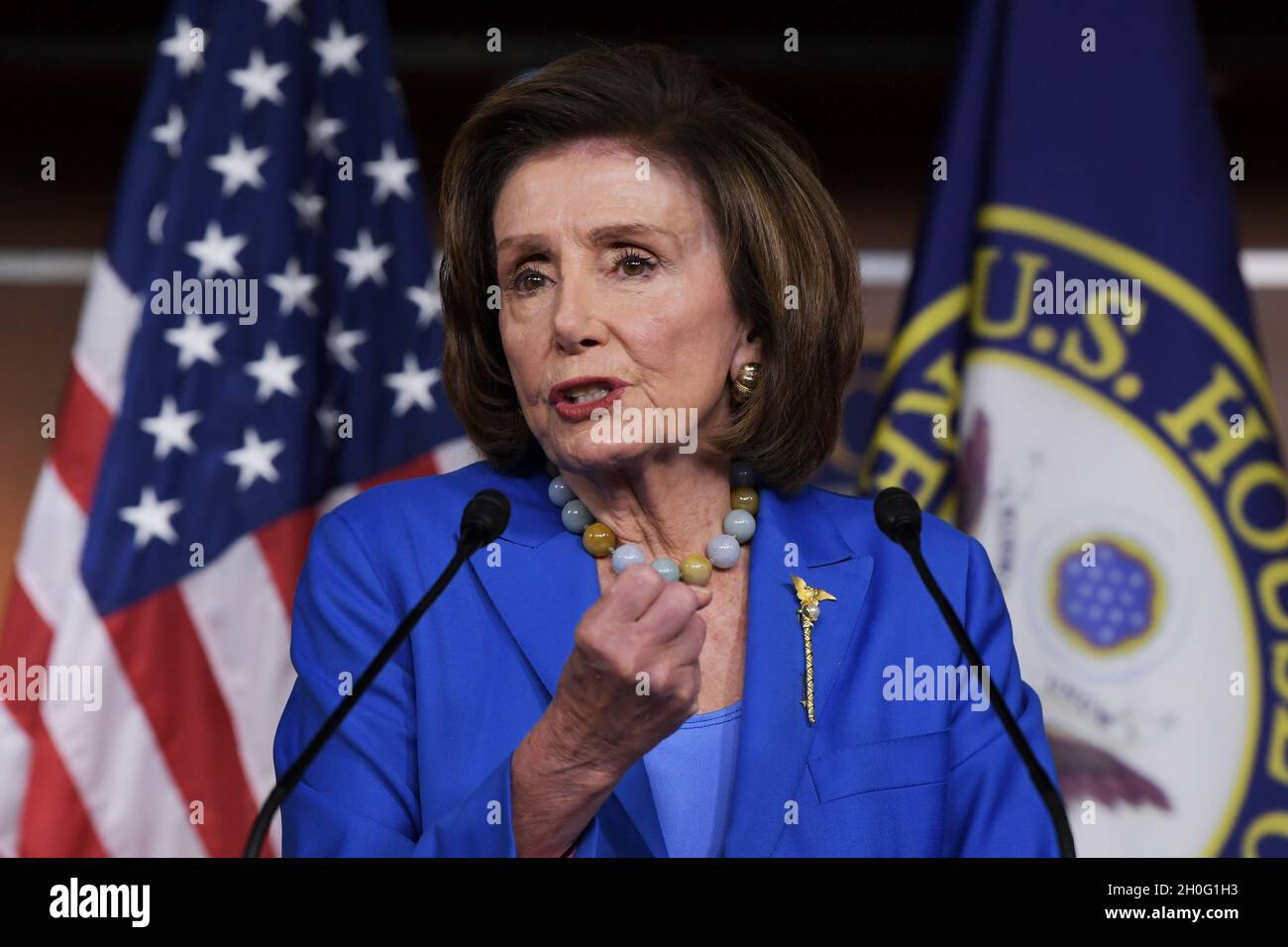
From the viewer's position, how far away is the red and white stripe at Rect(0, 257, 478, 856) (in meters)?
2.73

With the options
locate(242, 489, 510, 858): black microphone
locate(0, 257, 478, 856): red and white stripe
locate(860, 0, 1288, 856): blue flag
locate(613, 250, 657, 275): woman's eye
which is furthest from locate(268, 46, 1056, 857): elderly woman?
locate(0, 257, 478, 856): red and white stripe

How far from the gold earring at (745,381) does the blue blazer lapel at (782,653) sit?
0.12 m

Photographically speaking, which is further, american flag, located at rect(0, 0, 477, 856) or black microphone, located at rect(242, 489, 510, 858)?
american flag, located at rect(0, 0, 477, 856)

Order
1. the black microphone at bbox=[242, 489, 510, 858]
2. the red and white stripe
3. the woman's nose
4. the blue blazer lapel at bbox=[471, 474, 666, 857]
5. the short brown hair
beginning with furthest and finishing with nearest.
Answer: the red and white stripe < the short brown hair < the woman's nose < the blue blazer lapel at bbox=[471, 474, 666, 857] < the black microphone at bbox=[242, 489, 510, 858]

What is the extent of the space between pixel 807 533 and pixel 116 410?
1.62 metres

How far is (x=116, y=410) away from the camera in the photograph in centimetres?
283

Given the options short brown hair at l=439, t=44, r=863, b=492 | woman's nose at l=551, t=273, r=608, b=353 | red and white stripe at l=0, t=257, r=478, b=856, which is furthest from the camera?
red and white stripe at l=0, t=257, r=478, b=856

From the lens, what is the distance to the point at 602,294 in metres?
1.63

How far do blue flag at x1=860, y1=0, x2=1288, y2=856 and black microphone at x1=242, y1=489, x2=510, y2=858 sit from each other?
156cm

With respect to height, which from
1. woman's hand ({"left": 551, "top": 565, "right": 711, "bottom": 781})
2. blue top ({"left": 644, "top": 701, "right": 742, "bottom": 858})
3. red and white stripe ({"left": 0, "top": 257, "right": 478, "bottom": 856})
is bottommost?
blue top ({"left": 644, "top": 701, "right": 742, "bottom": 858})

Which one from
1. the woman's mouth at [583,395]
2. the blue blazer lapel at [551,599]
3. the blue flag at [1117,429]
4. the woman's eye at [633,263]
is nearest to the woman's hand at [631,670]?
the blue blazer lapel at [551,599]

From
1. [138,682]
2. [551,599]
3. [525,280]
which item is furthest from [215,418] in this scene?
[551,599]

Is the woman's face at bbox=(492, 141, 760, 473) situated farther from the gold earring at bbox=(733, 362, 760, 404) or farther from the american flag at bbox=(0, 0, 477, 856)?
the american flag at bbox=(0, 0, 477, 856)

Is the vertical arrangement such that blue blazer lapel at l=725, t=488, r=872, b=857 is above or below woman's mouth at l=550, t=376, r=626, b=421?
below
